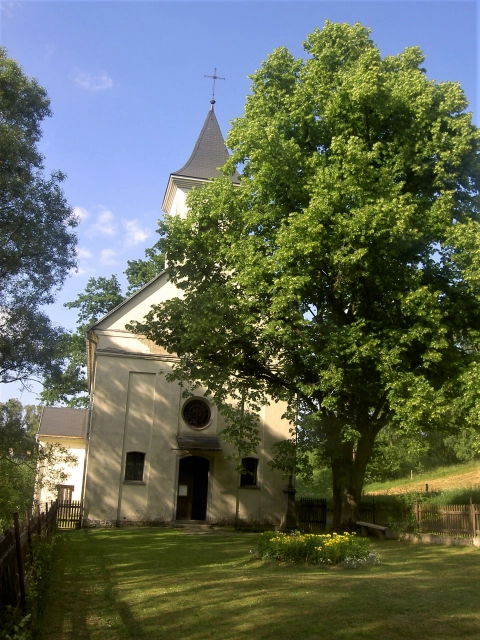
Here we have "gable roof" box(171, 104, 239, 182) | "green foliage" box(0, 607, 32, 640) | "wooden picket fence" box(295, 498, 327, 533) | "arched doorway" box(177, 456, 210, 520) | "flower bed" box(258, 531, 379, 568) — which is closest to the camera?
"green foliage" box(0, 607, 32, 640)

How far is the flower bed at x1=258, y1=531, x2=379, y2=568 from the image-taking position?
12.6 metres

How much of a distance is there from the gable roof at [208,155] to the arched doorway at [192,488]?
13.0 meters

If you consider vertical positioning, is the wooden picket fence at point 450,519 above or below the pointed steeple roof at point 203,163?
below

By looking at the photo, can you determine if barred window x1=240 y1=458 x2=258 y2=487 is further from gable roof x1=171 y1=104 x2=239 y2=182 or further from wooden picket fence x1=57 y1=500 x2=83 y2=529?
gable roof x1=171 y1=104 x2=239 y2=182

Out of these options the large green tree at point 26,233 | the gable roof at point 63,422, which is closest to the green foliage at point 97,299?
the gable roof at point 63,422

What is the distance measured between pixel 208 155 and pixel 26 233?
16201mm

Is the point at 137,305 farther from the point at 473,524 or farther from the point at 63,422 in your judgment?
the point at 63,422

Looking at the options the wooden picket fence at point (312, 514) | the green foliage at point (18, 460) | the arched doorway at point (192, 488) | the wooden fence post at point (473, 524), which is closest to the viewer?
the green foliage at point (18, 460)

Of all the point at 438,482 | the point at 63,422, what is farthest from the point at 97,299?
the point at 438,482

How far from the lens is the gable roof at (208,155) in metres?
29.1

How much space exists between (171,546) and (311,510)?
8881 mm

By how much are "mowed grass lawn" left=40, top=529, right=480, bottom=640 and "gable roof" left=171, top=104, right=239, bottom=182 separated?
18939 mm

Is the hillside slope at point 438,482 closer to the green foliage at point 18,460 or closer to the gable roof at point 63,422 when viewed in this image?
the gable roof at point 63,422

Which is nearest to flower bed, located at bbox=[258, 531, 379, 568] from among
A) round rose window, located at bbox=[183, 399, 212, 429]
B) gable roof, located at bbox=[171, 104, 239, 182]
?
round rose window, located at bbox=[183, 399, 212, 429]
